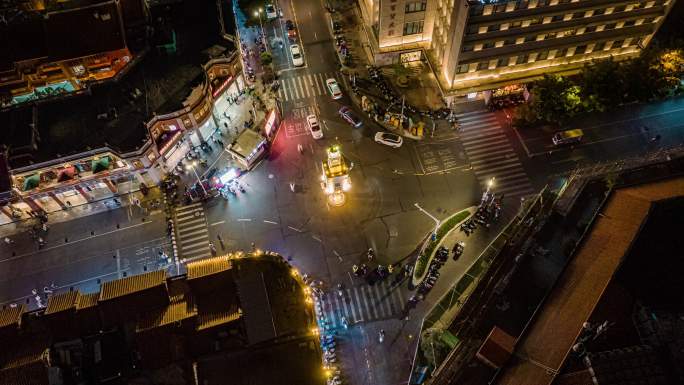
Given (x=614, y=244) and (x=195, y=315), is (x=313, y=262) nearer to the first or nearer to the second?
(x=195, y=315)

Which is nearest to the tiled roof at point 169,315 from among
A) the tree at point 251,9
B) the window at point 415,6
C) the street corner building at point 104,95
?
the street corner building at point 104,95

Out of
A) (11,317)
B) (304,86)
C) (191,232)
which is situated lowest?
(11,317)

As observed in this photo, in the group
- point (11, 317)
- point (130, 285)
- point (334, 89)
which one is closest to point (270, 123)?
point (334, 89)

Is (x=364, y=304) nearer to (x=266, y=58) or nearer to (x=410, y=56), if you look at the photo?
(x=410, y=56)

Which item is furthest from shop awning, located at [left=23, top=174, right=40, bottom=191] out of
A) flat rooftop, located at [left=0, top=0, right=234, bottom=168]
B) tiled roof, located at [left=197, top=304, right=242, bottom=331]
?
tiled roof, located at [left=197, top=304, right=242, bottom=331]

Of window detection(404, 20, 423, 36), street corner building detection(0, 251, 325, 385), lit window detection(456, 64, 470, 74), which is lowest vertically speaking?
street corner building detection(0, 251, 325, 385)

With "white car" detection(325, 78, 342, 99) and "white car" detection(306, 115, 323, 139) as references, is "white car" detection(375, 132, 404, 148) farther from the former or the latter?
"white car" detection(325, 78, 342, 99)
